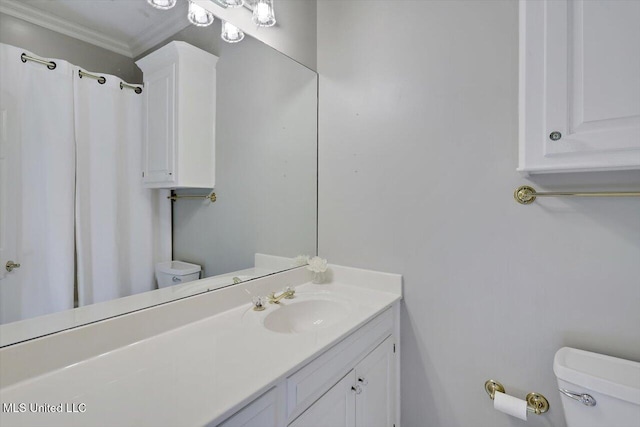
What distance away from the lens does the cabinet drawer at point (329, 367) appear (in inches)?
30.6

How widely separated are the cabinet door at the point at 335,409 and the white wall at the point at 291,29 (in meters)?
1.53

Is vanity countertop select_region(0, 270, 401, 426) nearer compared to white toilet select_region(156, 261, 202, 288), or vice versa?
vanity countertop select_region(0, 270, 401, 426)

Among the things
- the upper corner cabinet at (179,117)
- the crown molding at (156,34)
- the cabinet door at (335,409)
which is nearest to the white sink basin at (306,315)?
the cabinet door at (335,409)

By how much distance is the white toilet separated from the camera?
1.02 metres

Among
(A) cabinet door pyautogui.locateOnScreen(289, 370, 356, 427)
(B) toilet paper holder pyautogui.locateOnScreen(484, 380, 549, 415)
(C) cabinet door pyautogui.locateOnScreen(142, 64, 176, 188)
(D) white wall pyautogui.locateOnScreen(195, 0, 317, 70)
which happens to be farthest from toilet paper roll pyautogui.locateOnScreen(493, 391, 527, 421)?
(D) white wall pyautogui.locateOnScreen(195, 0, 317, 70)

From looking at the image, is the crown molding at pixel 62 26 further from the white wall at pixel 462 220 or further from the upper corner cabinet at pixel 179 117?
the white wall at pixel 462 220

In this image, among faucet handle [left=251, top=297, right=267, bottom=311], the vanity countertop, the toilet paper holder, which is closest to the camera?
the vanity countertop

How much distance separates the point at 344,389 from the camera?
0.97 metres

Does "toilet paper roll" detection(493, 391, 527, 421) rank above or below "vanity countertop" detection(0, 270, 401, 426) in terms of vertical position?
below

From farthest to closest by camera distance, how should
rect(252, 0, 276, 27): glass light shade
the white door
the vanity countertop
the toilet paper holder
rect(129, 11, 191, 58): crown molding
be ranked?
rect(252, 0, 276, 27): glass light shade, the toilet paper holder, rect(129, 11, 191, 58): crown molding, the white door, the vanity countertop

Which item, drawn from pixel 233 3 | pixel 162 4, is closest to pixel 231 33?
pixel 233 3

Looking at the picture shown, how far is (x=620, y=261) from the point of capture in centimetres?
93

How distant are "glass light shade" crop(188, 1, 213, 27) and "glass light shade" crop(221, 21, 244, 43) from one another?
0.07 m

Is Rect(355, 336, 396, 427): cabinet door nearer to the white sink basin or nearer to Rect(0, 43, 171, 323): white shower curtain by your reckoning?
the white sink basin
